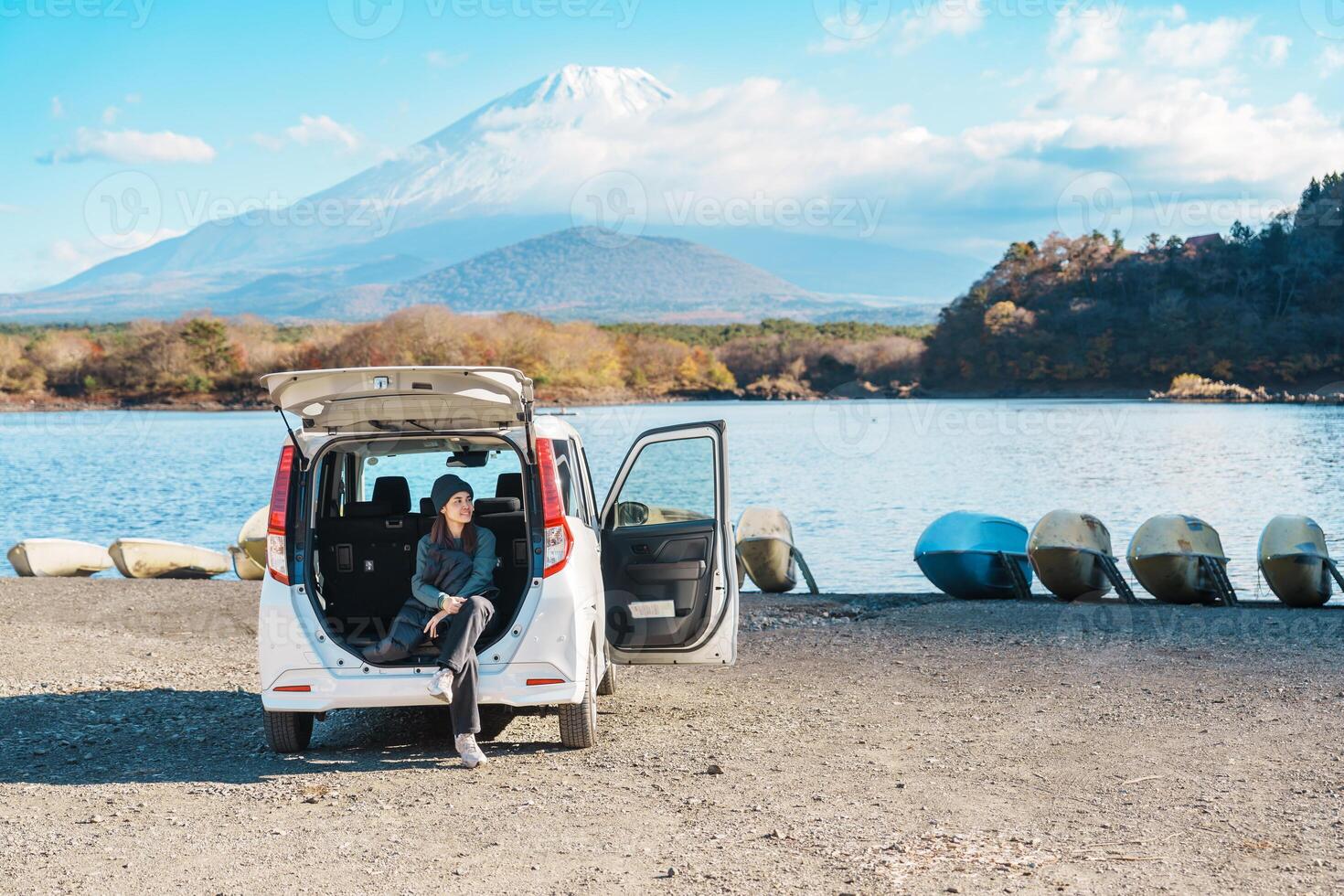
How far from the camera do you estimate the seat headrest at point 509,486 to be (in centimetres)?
736

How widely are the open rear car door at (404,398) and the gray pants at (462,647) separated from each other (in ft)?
3.07

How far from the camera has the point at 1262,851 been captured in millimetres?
5168

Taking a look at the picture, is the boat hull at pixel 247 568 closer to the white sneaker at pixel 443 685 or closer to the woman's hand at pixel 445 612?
the woman's hand at pixel 445 612

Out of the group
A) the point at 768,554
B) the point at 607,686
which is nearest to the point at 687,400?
the point at 768,554

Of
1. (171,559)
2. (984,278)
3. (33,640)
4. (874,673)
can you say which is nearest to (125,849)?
(874,673)

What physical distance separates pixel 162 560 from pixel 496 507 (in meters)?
13.1

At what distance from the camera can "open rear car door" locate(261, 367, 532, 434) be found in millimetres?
6414

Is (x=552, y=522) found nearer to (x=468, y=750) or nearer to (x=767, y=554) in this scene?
(x=468, y=750)

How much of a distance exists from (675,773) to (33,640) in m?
7.21

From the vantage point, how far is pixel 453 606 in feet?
21.7

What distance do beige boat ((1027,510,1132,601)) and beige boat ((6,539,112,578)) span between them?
12806 millimetres

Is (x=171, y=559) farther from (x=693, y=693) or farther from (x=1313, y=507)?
(x=1313, y=507)

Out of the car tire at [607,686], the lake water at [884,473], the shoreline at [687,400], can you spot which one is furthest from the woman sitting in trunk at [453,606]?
the shoreline at [687,400]

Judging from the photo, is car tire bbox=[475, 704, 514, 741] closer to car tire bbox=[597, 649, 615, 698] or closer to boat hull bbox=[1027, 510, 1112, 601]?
car tire bbox=[597, 649, 615, 698]
